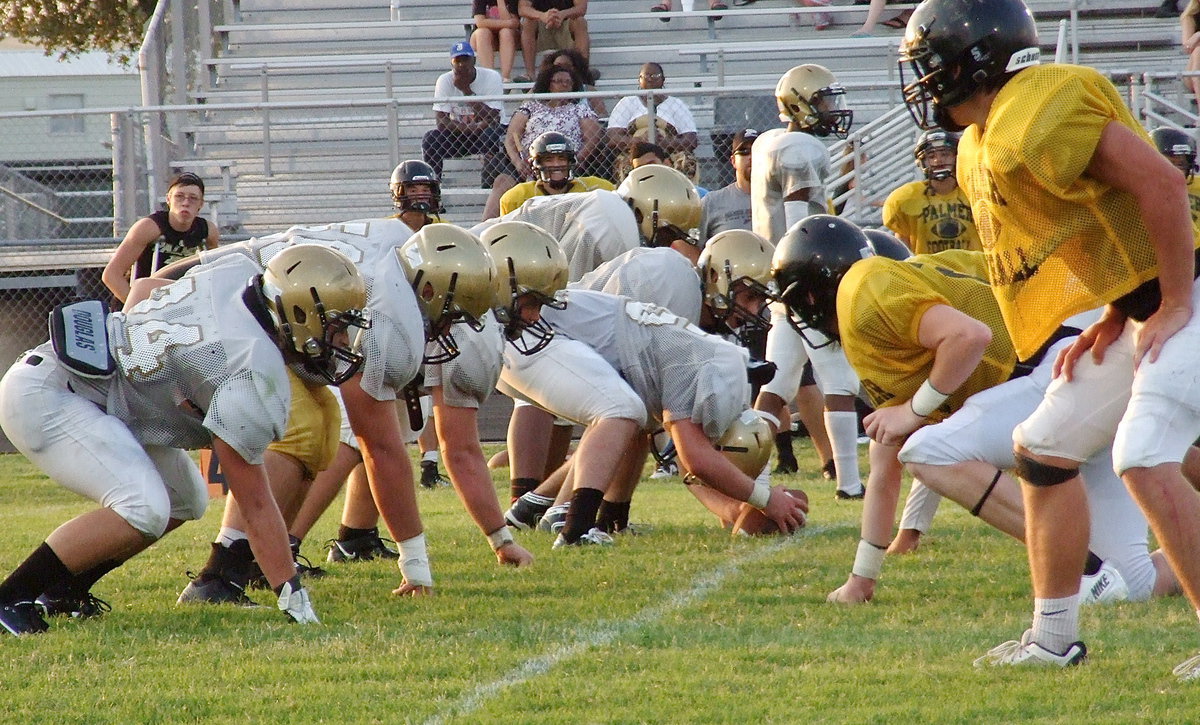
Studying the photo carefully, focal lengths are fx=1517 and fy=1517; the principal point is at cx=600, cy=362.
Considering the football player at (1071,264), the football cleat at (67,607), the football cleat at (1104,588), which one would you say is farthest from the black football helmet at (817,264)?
the football cleat at (67,607)

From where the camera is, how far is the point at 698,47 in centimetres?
1407

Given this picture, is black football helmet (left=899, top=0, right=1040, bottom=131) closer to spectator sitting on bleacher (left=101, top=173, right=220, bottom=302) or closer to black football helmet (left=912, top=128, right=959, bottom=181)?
black football helmet (left=912, top=128, right=959, bottom=181)

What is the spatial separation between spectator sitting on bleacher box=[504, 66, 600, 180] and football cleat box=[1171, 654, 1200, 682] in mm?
7630

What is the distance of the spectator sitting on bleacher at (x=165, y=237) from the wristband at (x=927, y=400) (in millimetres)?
5998

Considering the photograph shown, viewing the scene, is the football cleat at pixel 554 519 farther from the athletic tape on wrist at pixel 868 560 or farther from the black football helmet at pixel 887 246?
the black football helmet at pixel 887 246

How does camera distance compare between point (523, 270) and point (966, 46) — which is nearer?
point (966, 46)

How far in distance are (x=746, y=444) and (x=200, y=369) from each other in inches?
111

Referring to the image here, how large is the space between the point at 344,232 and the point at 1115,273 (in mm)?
2882

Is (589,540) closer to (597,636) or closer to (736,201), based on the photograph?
(597,636)

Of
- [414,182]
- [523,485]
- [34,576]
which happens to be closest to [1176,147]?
[523,485]

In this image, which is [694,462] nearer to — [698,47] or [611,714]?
[611,714]

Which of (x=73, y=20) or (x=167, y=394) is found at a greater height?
(x=73, y=20)

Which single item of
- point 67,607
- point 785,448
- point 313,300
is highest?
point 313,300

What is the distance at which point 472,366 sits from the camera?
6008 millimetres
